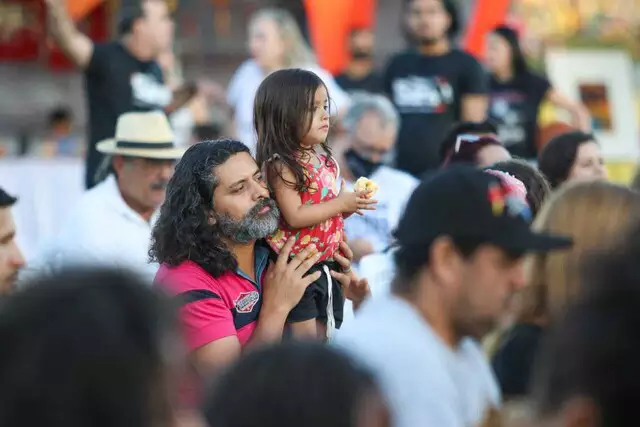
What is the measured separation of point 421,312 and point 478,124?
3579 mm

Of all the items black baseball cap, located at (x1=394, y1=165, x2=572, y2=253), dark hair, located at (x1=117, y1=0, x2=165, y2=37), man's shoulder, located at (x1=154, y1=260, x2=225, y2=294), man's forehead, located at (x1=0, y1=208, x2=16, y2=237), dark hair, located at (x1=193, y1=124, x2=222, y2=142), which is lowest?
dark hair, located at (x1=193, y1=124, x2=222, y2=142)

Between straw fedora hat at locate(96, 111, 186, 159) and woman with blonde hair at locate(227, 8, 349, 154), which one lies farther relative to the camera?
woman with blonde hair at locate(227, 8, 349, 154)

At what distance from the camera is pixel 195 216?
13.0 ft

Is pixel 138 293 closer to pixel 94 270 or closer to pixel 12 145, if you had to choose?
pixel 94 270

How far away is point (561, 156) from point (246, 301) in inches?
90.0

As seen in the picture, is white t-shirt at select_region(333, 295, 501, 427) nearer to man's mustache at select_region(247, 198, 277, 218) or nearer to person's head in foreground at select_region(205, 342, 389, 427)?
person's head in foreground at select_region(205, 342, 389, 427)

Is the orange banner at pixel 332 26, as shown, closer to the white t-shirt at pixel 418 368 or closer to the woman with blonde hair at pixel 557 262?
the woman with blonde hair at pixel 557 262

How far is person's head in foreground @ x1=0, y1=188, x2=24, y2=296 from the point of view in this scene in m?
4.60

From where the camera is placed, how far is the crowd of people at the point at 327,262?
5.33 feet

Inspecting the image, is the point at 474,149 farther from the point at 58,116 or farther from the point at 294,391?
the point at 58,116

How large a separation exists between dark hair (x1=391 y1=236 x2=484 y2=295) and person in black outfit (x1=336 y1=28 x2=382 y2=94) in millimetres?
6371

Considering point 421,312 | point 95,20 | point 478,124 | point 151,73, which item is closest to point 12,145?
point 95,20

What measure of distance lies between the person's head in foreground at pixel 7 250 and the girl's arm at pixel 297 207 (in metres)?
1.21

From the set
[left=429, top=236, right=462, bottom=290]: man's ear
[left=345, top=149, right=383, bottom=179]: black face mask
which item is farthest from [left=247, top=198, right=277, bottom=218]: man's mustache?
[left=345, top=149, right=383, bottom=179]: black face mask
